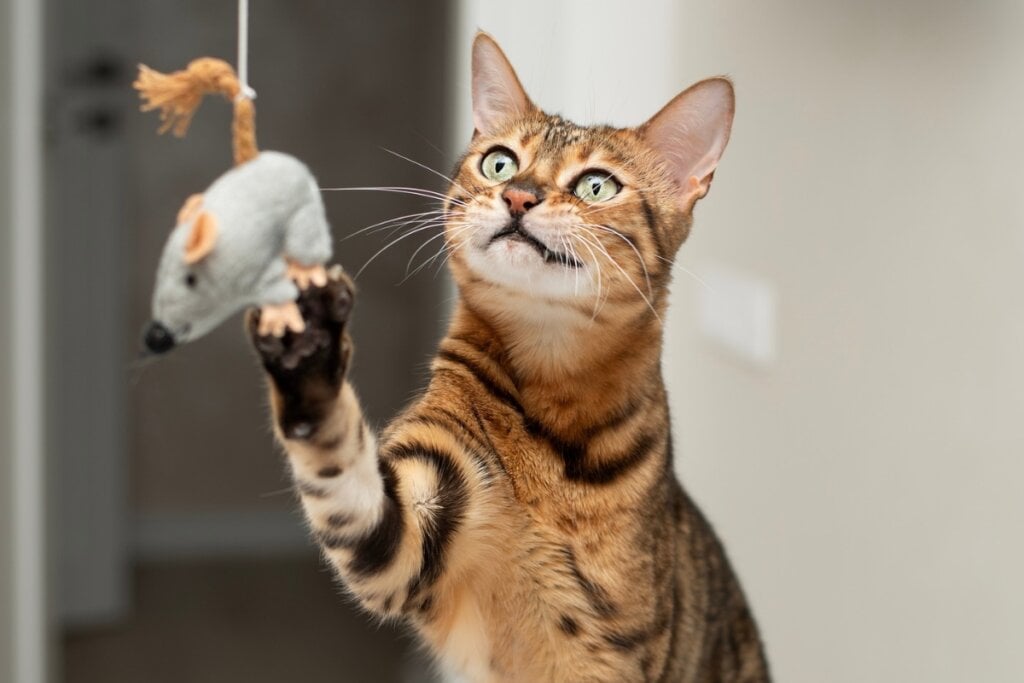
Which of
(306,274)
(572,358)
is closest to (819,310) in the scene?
(572,358)

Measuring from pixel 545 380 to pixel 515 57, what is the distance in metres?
0.38

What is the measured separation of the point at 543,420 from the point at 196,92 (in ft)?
1.06

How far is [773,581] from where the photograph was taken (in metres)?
1.24

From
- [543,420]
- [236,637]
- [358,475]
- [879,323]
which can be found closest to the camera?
[358,475]

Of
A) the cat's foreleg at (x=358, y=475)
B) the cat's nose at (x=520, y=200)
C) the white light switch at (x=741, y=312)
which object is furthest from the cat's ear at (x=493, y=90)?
the white light switch at (x=741, y=312)

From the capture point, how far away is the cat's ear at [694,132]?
609mm

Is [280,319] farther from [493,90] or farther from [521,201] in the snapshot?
[493,90]

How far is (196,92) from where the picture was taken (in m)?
0.42

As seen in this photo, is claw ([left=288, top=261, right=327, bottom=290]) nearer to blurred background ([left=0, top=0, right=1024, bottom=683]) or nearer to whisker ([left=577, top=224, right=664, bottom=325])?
blurred background ([left=0, top=0, right=1024, bottom=683])

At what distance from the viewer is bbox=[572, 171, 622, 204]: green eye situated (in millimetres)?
639

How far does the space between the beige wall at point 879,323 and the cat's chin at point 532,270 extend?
459 mm

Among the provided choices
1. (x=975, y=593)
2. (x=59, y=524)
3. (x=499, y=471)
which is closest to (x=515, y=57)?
(x=499, y=471)

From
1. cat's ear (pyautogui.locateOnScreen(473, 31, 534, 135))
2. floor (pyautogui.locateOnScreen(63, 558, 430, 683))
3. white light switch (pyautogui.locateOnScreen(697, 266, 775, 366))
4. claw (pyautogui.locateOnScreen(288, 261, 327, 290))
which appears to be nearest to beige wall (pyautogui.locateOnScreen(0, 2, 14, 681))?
floor (pyautogui.locateOnScreen(63, 558, 430, 683))

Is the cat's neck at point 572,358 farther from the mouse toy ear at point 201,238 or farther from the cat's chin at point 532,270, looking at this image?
the mouse toy ear at point 201,238
